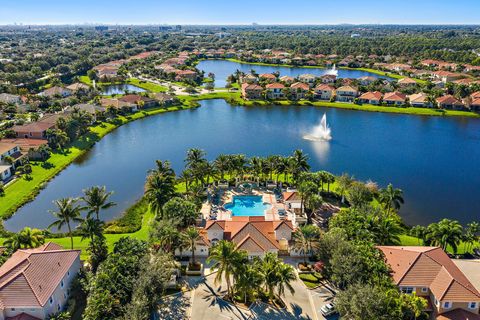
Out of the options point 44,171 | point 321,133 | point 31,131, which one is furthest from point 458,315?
point 31,131

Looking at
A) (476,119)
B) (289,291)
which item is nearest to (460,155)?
(476,119)

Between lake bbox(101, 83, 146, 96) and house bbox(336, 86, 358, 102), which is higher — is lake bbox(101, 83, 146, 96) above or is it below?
below

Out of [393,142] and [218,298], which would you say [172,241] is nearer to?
[218,298]

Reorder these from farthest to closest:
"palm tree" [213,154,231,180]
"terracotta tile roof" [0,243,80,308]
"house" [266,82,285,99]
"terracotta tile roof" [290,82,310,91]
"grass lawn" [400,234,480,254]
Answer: "terracotta tile roof" [290,82,310,91] < "house" [266,82,285,99] < "palm tree" [213,154,231,180] < "grass lawn" [400,234,480,254] < "terracotta tile roof" [0,243,80,308]

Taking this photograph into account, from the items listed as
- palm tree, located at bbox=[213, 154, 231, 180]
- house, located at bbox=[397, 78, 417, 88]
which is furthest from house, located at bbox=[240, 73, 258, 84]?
palm tree, located at bbox=[213, 154, 231, 180]

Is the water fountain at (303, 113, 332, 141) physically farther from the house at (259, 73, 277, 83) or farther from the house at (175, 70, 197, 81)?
the house at (175, 70, 197, 81)

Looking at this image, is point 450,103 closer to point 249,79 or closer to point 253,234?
point 249,79
